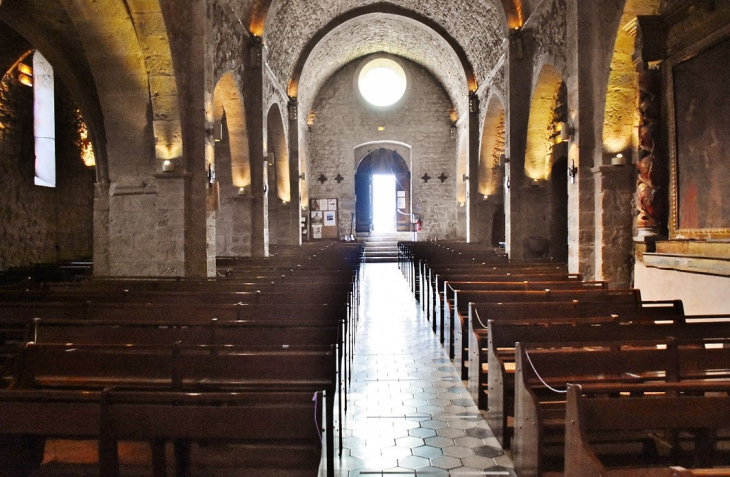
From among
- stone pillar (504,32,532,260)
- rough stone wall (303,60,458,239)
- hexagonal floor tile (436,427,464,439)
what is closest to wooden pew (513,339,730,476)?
hexagonal floor tile (436,427,464,439)

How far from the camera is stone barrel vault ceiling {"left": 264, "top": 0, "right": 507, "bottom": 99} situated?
14969 mm

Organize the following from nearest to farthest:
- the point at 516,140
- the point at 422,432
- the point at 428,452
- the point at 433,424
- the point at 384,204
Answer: the point at 428,452, the point at 422,432, the point at 433,424, the point at 516,140, the point at 384,204

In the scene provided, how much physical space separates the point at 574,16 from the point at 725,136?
A: 4093 mm

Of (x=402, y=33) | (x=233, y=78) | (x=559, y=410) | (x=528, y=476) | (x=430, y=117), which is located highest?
(x=402, y=33)

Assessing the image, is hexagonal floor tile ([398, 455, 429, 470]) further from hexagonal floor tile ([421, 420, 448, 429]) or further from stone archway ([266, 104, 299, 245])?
stone archway ([266, 104, 299, 245])

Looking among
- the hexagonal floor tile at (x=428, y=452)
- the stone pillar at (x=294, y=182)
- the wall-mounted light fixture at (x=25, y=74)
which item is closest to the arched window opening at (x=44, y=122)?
the wall-mounted light fixture at (x=25, y=74)

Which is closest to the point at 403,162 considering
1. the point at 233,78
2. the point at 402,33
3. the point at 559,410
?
the point at 402,33

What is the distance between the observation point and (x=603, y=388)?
256 cm

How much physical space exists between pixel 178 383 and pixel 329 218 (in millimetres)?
20352

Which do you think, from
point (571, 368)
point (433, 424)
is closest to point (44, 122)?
point (433, 424)

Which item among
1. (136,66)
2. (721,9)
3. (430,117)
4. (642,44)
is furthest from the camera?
(430,117)

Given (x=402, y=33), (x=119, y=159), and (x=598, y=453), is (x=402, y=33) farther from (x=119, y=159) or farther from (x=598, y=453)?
(x=598, y=453)

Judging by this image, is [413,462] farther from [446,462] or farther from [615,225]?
[615,225]

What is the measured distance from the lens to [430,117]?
77.5 feet
